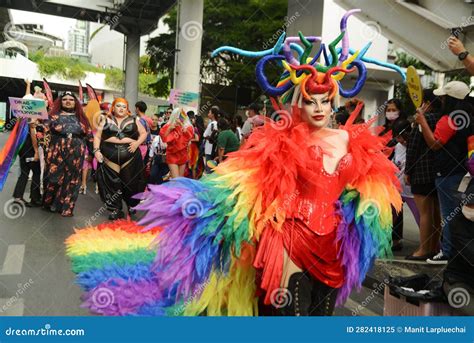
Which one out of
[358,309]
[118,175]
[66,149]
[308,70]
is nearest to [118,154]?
[118,175]

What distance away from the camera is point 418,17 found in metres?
8.65

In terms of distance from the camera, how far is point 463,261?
3.32m

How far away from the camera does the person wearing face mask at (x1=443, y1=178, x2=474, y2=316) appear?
3.25 meters

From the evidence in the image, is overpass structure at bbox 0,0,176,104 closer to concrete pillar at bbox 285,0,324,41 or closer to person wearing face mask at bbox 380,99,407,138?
concrete pillar at bbox 285,0,324,41

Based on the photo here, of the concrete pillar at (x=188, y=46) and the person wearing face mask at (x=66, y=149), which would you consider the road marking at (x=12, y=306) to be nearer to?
the person wearing face mask at (x=66, y=149)

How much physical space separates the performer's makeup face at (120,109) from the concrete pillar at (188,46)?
7.38 m

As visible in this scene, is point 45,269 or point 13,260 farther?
point 13,260

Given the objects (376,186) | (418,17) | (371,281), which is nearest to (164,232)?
(376,186)

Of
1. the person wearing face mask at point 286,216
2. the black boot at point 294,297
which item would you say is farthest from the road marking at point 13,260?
the black boot at point 294,297

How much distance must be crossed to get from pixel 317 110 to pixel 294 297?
101 centimetres

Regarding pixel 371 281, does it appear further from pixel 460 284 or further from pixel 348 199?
pixel 348 199

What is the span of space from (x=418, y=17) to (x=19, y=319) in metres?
7.87

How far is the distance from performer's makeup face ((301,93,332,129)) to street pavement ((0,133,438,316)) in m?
1.87

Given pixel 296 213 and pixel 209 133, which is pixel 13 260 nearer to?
pixel 296 213
